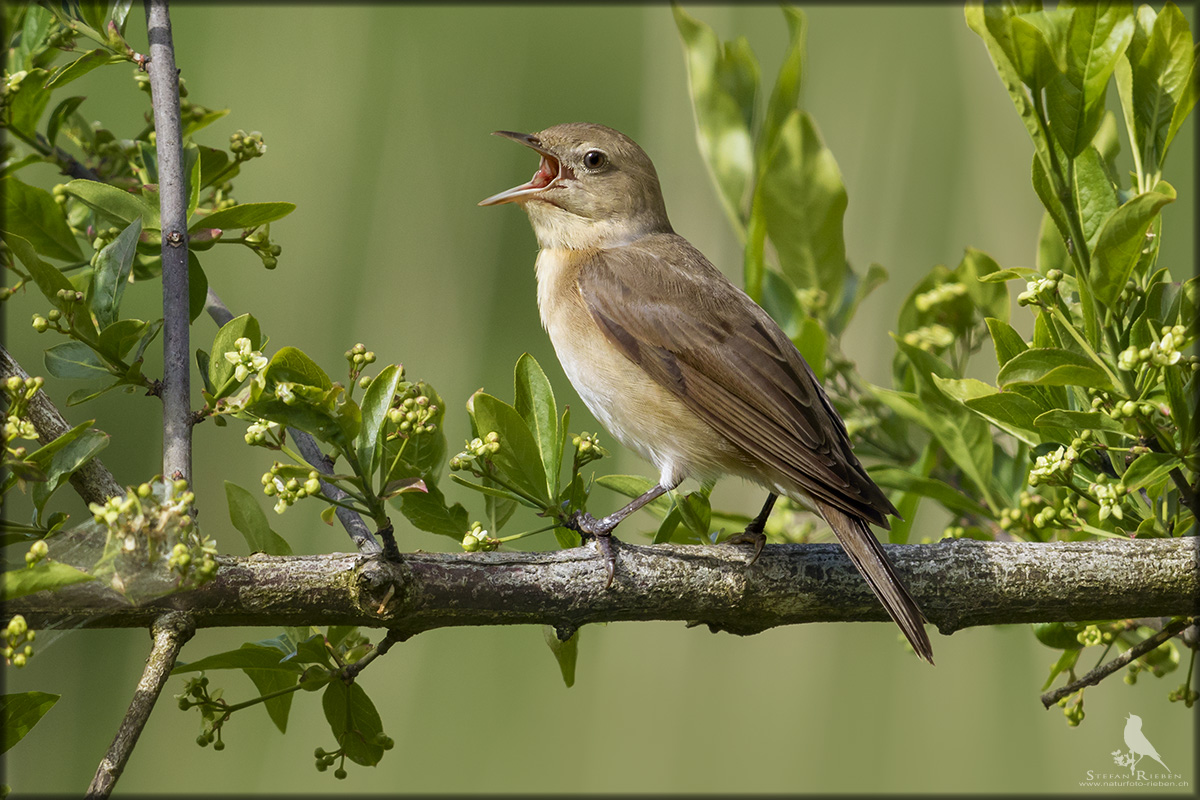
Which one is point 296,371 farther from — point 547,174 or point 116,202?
point 547,174

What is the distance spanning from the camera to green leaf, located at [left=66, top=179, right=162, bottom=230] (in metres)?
1.15

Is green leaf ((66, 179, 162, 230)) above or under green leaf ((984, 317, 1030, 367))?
above

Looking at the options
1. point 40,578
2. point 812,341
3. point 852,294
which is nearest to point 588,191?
point 852,294

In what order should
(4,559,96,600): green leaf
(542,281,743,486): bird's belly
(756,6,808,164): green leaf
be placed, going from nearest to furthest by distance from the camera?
(4,559,96,600): green leaf < (756,6,808,164): green leaf < (542,281,743,486): bird's belly

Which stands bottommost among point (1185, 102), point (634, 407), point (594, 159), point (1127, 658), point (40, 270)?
point (1127, 658)

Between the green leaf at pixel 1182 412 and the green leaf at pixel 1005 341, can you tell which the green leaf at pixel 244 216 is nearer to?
the green leaf at pixel 1005 341

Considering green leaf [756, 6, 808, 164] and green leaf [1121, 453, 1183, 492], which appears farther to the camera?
green leaf [756, 6, 808, 164]

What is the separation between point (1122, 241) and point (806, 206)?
1.99 ft

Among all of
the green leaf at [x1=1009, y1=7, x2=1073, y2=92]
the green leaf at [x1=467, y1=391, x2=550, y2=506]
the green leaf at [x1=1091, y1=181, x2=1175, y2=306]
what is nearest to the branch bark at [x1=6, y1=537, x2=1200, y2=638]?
the green leaf at [x1=467, y1=391, x2=550, y2=506]

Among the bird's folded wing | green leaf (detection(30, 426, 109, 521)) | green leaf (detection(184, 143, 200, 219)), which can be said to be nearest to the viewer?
green leaf (detection(30, 426, 109, 521))

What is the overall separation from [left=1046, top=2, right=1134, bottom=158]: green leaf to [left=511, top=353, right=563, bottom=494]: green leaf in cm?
67

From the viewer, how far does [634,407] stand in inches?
73.0

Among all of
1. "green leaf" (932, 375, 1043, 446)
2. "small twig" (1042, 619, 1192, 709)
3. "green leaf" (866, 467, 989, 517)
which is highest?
"green leaf" (932, 375, 1043, 446)

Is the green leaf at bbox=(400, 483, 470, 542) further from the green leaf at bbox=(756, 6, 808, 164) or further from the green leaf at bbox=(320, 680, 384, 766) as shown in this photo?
the green leaf at bbox=(756, 6, 808, 164)
